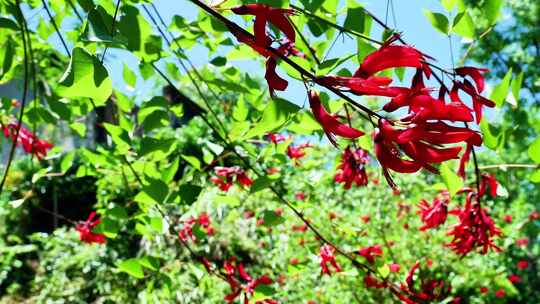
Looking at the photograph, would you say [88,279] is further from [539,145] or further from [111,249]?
[539,145]

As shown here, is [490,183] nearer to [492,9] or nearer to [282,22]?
[492,9]

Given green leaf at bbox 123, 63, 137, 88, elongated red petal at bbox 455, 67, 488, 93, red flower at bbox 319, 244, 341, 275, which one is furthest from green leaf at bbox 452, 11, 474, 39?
green leaf at bbox 123, 63, 137, 88

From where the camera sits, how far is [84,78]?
401mm

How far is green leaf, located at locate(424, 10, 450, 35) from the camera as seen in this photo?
0.76 meters

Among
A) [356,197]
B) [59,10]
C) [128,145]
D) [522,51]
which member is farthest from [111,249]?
[522,51]

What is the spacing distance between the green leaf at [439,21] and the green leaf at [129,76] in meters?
0.77

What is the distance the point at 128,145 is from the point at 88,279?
3.83 meters

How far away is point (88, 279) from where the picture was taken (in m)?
4.49

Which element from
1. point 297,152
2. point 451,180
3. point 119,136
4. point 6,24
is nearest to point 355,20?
point 451,180

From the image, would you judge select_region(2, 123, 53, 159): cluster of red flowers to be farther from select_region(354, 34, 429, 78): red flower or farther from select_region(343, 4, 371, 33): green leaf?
select_region(354, 34, 429, 78): red flower

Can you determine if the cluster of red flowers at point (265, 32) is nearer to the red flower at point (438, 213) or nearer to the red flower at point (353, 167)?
the red flower at point (353, 167)

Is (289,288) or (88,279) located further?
(88,279)

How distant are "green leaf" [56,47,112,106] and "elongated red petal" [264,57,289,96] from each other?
0.39 ft

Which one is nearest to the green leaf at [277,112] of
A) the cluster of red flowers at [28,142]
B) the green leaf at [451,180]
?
the green leaf at [451,180]
